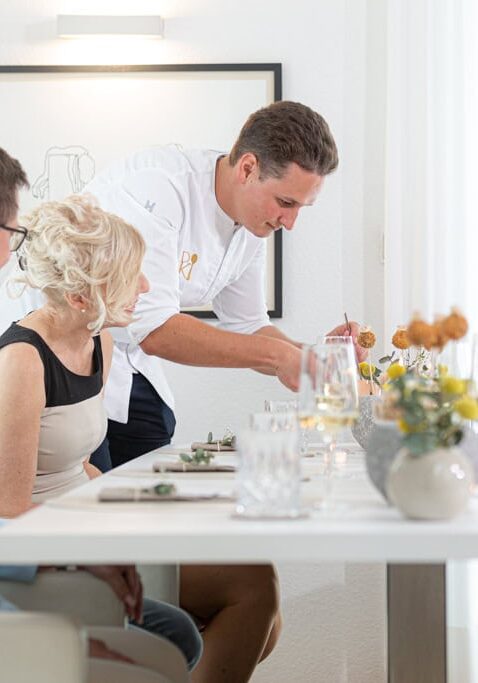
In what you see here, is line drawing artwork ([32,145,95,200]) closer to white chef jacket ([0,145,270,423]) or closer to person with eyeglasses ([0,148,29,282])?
white chef jacket ([0,145,270,423])

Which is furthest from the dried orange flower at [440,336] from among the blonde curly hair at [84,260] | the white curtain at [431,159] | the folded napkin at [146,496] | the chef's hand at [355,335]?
the white curtain at [431,159]

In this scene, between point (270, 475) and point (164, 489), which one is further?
point (164, 489)

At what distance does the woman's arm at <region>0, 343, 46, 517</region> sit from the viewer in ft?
6.01

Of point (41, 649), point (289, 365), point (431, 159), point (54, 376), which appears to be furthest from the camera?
Answer: point (431, 159)

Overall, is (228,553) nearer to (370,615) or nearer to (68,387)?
(68,387)

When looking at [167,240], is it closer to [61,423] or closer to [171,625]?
[61,423]

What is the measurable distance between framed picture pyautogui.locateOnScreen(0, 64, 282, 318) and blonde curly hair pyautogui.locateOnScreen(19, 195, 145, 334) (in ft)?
4.57

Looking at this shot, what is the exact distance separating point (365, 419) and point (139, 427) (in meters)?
0.79

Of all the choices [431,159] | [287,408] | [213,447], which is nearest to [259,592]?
[213,447]

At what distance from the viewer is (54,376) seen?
2006mm

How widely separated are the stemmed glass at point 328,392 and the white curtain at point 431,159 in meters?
1.67

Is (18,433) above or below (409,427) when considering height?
below

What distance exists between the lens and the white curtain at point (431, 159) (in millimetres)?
3105

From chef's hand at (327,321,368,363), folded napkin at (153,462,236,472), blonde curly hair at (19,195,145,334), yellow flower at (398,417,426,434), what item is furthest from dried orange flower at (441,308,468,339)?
chef's hand at (327,321,368,363)
